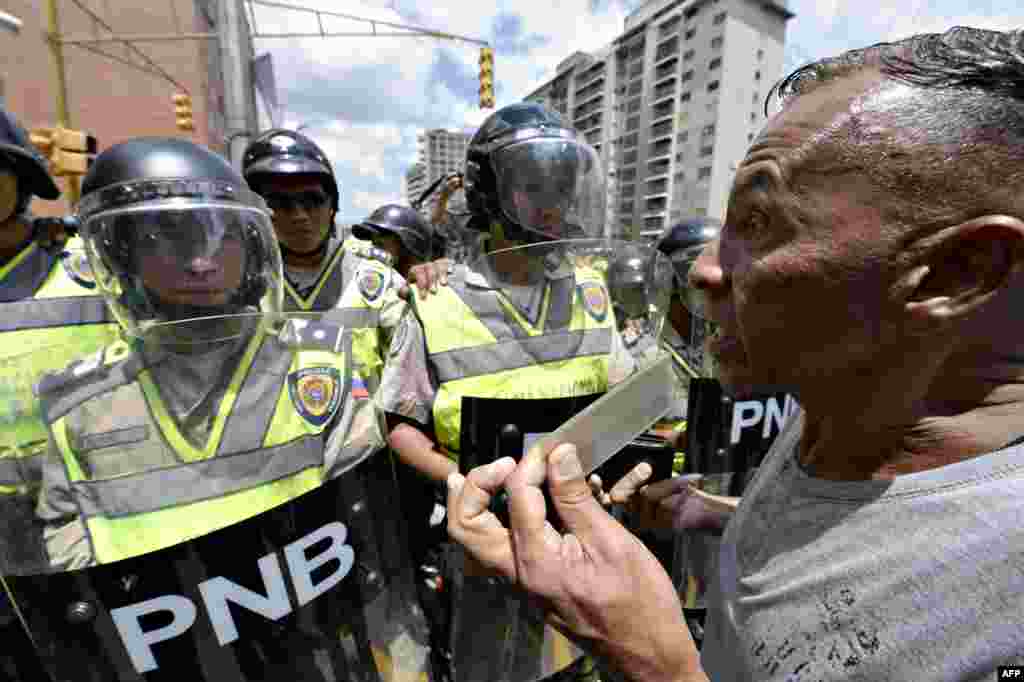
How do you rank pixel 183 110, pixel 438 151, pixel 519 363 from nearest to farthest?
1. pixel 519 363
2. pixel 183 110
3. pixel 438 151

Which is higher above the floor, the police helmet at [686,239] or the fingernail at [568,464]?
the police helmet at [686,239]

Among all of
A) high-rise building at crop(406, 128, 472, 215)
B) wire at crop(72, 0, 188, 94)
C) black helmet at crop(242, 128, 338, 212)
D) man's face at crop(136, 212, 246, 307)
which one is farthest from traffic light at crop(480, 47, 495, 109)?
high-rise building at crop(406, 128, 472, 215)

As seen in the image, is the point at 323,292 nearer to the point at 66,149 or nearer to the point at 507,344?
the point at 507,344

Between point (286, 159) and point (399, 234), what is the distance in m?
3.36

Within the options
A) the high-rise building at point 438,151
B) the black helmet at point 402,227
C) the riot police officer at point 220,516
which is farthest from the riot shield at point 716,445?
the high-rise building at point 438,151

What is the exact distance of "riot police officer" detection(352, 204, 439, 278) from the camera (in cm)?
668

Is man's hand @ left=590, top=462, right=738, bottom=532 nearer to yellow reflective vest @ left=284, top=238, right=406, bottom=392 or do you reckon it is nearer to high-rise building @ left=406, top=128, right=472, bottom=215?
yellow reflective vest @ left=284, top=238, right=406, bottom=392

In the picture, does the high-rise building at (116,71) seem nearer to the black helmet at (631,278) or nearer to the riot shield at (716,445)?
the black helmet at (631,278)

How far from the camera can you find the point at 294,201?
11.1 ft

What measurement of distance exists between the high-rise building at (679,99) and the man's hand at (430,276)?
125 ft

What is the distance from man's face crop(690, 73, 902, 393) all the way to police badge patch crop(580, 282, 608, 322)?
4.04 feet

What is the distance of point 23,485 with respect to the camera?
0.94 metres

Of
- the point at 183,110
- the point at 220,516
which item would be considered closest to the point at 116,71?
the point at 183,110

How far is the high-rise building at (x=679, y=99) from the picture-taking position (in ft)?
142
